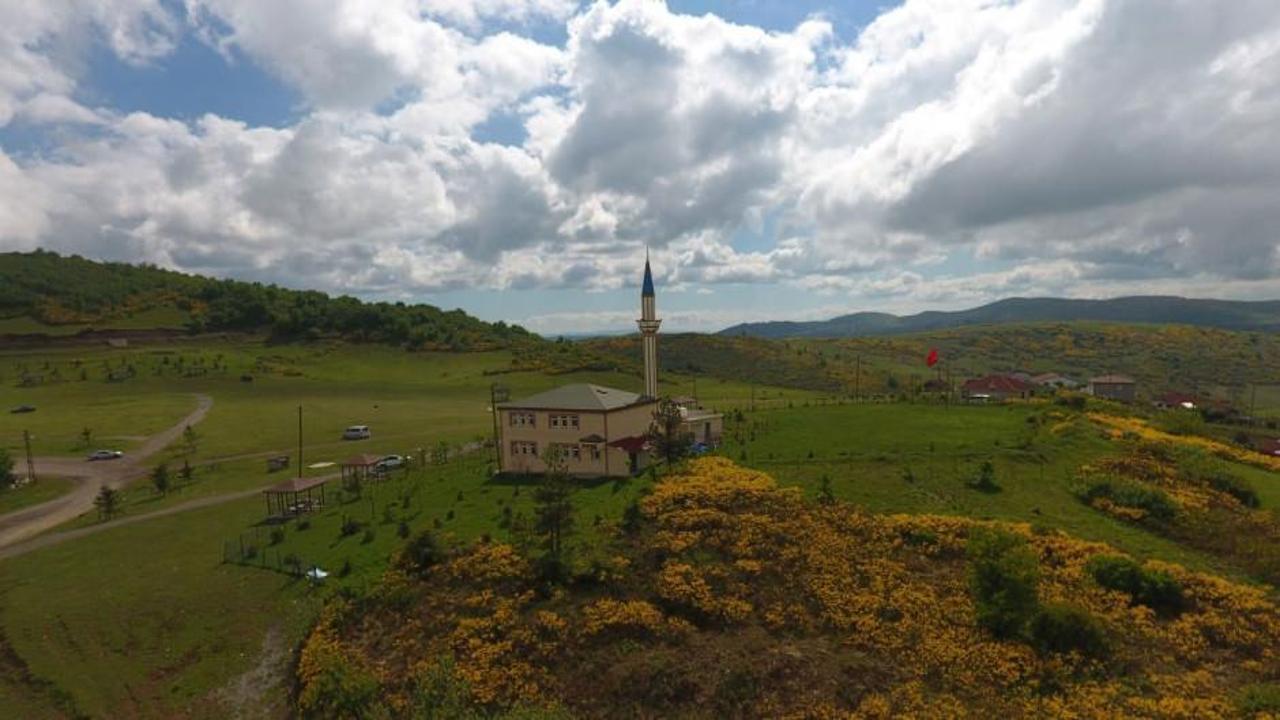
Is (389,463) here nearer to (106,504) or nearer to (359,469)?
(359,469)

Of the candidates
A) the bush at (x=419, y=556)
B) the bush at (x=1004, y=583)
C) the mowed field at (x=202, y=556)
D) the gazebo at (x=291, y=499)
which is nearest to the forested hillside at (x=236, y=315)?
the mowed field at (x=202, y=556)

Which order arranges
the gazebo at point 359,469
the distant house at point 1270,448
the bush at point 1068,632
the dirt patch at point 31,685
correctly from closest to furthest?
the bush at point 1068,632 → the dirt patch at point 31,685 → the gazebo at point 359,469 → the distant house at point 1270,448

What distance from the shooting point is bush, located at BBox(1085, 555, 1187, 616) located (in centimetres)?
2767

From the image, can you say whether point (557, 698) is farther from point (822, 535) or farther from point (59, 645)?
point (59, 645)

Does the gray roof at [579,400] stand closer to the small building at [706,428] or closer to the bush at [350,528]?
the small building at [706,428]

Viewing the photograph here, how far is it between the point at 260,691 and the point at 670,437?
27.3 metres

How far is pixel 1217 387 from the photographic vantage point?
520 ft

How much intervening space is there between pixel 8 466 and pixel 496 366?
82373mm

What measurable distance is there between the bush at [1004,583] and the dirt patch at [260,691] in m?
26.6

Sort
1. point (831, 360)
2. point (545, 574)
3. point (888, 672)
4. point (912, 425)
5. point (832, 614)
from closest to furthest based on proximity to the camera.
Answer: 1. point (888, 672)
2. point (832, 614)
3. point (545, 574)
4. point (912, 425)
5. point (831, 360)

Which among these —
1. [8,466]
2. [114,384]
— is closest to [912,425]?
[8,466]

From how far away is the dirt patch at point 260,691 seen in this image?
25.8m

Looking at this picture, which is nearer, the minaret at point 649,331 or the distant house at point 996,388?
the minaret at point 649,331

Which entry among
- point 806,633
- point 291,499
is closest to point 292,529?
point 291,499
